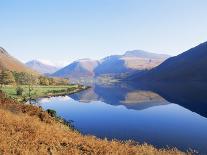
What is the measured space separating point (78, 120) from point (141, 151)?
7088 centimetres

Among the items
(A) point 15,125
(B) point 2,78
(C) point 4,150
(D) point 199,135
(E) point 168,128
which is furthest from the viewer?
(B) point 2,78

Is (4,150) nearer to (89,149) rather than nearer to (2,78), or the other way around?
(89,149)

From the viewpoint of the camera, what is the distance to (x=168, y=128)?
73500 millimetres

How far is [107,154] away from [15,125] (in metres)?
8.96

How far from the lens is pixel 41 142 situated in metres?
20.0

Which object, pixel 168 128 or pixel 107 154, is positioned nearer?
pixel 107 154

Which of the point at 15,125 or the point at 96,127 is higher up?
the point at 15,125

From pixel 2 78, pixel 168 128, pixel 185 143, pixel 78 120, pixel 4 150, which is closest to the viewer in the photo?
pixel 4 150

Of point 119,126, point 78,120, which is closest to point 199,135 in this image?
point 119,126

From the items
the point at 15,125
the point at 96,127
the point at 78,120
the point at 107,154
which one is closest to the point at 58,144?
the point at 107,154

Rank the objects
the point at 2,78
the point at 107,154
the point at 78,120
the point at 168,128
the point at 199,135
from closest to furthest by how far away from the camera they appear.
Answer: the point at 107,154
the point at 199,135
the point at 168,128
the point at 78,120
the point at 2,78

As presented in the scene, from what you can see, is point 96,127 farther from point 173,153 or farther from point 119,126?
point 173,153

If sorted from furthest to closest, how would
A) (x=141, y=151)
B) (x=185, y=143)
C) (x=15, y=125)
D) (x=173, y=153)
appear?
(x=185, y=143) → (x=15, y=125) → (x=173, y=153) → (x=141, y=151)

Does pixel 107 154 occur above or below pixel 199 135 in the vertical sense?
above
